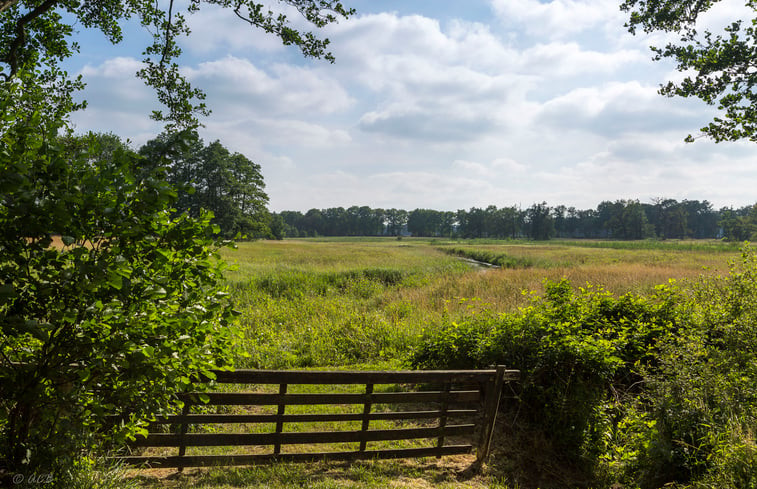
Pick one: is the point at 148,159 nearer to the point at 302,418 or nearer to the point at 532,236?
the point at 302,418

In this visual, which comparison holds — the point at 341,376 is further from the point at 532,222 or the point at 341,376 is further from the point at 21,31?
the point at 532,222

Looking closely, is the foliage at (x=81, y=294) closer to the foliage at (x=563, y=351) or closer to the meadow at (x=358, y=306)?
the meadow at (x=358, y=306)

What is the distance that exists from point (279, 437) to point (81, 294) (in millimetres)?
3460

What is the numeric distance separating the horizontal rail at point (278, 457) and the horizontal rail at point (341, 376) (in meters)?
1.09

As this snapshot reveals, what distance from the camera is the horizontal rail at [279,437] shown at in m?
4.77

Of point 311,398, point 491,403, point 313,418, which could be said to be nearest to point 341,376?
point 311,398

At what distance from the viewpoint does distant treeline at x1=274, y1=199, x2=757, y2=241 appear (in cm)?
12756

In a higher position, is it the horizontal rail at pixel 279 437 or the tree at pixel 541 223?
the tree at pixel 541 223

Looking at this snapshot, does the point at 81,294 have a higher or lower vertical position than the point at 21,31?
lower

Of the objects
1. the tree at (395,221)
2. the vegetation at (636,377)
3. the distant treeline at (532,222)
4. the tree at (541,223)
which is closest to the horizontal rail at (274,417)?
the vegetation at (636,377)

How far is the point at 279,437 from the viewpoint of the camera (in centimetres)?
535

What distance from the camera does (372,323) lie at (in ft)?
44.2

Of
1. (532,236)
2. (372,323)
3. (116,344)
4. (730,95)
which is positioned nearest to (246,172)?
(372,323)

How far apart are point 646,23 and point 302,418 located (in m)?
16.4
